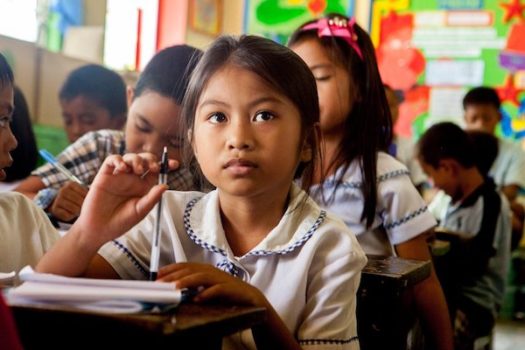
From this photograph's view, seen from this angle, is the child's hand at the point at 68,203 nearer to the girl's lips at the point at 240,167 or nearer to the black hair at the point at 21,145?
the black hair at the point at 21,145

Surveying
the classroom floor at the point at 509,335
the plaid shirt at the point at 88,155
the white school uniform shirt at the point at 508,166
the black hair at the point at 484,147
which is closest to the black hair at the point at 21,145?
the plaid shirt at the point at 88,155

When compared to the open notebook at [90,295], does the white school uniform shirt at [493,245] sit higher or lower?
lower

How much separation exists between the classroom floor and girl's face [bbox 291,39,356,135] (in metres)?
2.45

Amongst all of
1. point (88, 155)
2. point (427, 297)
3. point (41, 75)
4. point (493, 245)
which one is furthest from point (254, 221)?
point (41, 75)

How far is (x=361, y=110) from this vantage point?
5.94 feet

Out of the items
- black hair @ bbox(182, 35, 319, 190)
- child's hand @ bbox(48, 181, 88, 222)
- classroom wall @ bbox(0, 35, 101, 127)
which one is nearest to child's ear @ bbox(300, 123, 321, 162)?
black hair @ bbox(182, 35, 319, 190)

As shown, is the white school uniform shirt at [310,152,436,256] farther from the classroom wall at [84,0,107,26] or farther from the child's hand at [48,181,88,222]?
the classroom wall at [84,0,107,26]

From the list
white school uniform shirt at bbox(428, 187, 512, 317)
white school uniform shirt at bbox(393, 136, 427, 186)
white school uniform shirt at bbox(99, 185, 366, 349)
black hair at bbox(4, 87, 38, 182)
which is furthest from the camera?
white school uniform shirt at bbox(393, 136, 427, 186)

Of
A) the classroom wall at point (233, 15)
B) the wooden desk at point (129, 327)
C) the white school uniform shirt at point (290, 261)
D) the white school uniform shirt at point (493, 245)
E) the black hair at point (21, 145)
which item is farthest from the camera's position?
the classroom wall at point (233, 15)

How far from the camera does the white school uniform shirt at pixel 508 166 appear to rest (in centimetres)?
443

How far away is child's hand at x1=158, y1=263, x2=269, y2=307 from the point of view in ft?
2.73

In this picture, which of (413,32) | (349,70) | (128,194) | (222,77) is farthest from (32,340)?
(413,32)

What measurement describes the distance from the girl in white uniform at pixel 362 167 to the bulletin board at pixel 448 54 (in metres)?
3.48

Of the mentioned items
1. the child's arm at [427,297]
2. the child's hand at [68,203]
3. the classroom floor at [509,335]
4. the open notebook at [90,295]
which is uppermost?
the open notebook at [90,295]
